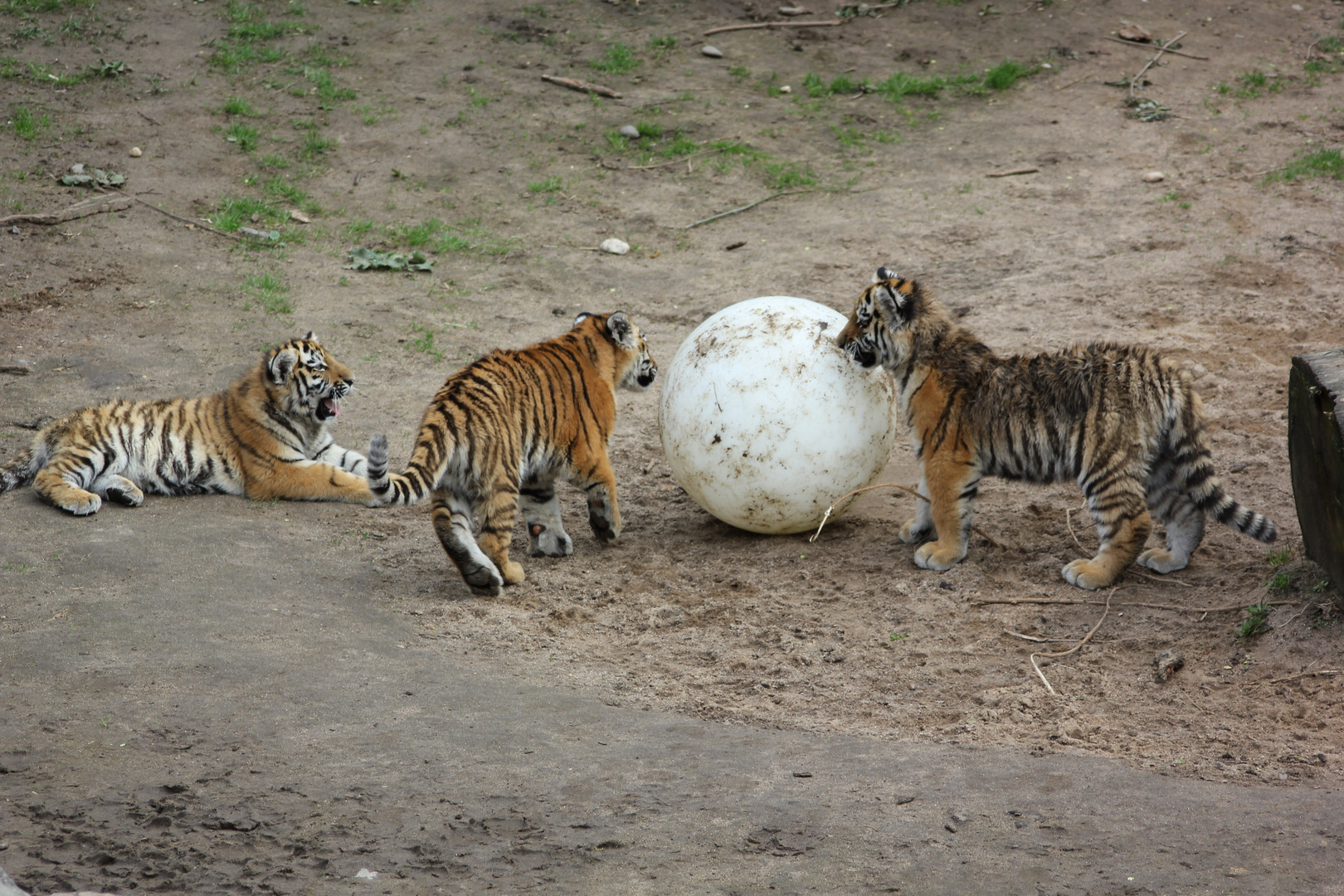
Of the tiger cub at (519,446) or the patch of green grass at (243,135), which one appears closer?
the tiger cub at (519,446)

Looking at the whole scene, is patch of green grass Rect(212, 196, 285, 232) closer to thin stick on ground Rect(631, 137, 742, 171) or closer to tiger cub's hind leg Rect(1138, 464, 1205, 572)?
thin stick on ground Rect(631, 137, 742, 171)

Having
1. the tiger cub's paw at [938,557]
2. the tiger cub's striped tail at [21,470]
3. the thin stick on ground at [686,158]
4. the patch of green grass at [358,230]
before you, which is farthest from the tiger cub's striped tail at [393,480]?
the thin stick on ground at [686,158]

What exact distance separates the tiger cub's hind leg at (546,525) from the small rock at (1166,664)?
2.77m

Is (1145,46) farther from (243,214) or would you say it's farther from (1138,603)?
(1138,603)

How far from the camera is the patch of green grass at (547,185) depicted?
10648mm

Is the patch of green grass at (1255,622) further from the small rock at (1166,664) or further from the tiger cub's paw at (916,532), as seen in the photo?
the tiger cub's paw at (916,532)

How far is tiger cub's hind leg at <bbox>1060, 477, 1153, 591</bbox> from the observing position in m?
5.06

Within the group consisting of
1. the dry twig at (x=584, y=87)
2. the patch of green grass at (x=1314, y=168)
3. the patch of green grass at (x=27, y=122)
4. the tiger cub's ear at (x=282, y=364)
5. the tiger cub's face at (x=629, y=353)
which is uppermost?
the dry twig at (x=584, y=87)

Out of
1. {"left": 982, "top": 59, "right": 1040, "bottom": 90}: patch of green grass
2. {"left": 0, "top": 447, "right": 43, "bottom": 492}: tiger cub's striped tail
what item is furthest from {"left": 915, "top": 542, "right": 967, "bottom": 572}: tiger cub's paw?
{"left": 982, "top": 59, "right": 1040, "bottom": 90}: patch of green grass

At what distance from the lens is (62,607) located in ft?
15.2

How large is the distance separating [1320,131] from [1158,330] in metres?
4.70

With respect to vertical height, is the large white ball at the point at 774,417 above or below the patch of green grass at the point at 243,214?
below

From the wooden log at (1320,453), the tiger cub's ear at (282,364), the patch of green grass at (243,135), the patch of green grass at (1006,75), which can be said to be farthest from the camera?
the patch of green grass at (1006,75)

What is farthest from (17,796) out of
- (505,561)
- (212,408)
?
(212,408)
